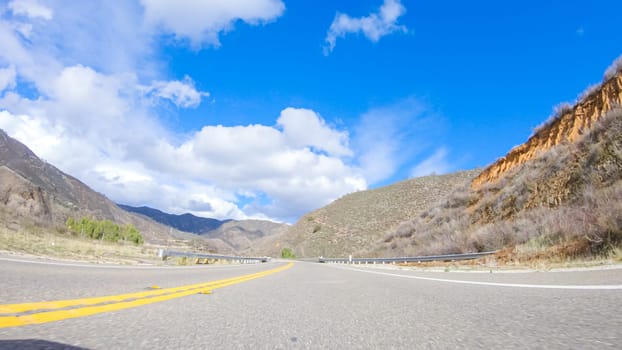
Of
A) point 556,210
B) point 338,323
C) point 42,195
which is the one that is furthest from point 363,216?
point 42,195

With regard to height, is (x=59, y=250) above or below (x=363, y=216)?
below

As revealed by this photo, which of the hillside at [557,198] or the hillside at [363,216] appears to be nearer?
the hillside at [557,198]

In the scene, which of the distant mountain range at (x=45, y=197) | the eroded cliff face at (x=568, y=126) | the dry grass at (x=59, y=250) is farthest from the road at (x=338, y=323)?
the distant mountain range at (x=45, y=197)

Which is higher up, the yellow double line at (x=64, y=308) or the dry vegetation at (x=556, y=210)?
the dry vegetation at (x=556, y=210)

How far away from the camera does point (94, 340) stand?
2107 mm

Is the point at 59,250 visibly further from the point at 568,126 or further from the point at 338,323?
the point at 568,126

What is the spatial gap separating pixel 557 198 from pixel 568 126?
342 inches

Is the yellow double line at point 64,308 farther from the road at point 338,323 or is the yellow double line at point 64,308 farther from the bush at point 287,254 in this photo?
the bush at point 287,254

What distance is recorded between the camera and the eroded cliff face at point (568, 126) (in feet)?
61.4

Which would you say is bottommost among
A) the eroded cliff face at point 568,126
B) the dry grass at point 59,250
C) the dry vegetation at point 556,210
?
the dry grass at point 59,250

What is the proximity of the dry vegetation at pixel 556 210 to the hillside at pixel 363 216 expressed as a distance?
37.6 m

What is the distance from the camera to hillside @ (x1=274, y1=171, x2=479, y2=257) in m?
66.8

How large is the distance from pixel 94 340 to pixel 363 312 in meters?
2.38

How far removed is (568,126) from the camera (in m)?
22.0
